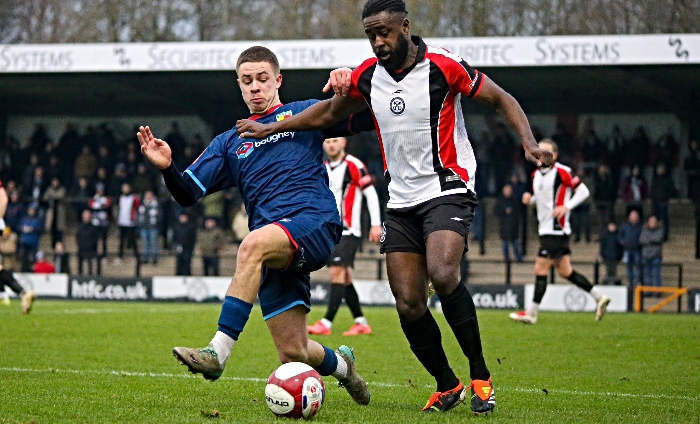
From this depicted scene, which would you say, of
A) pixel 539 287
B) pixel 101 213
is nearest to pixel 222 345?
A: pixel 539 287

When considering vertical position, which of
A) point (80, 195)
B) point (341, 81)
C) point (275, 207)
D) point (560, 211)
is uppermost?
point (341, 81)

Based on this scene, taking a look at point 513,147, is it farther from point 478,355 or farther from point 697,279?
point 478,355

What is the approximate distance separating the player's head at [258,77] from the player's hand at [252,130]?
207 mm

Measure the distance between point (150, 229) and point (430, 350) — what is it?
1946 cm

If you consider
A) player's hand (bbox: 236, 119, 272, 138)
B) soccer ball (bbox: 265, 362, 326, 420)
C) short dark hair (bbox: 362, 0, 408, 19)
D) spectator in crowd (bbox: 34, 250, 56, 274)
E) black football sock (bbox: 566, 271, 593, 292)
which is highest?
short dark hair (bbox: 362, 0, 408, 19)

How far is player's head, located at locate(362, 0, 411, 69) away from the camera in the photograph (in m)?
5.90

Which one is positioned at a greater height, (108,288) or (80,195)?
(80,195)

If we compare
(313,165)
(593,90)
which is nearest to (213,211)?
(593,90)

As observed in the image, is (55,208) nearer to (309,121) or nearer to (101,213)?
(101,213)

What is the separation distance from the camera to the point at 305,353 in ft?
20.0

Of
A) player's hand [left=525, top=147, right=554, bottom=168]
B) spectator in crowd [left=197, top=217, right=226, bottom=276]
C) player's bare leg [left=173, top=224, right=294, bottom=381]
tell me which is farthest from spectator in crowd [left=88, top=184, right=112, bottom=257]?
player's hand [left=525, top=147, right=554, bottom=168]

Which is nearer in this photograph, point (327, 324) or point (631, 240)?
point (327, 324)

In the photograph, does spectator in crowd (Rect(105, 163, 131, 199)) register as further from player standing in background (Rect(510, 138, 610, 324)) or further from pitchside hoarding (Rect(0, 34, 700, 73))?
player standing in background (Rect(510, 138, 610, 324))

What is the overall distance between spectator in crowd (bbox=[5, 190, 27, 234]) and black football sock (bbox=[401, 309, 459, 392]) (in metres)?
21.2
